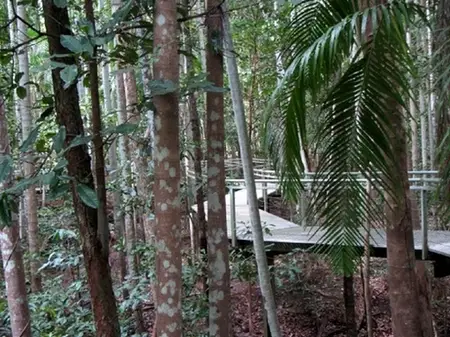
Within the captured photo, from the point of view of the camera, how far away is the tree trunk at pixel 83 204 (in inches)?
83.0

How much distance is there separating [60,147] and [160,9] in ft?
2.28

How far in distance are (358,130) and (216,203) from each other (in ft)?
3.04

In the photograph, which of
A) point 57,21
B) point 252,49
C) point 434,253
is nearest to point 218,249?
point 57,21

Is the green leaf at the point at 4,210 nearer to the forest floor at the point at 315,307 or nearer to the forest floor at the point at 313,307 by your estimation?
the forest floor at the point at 313,307

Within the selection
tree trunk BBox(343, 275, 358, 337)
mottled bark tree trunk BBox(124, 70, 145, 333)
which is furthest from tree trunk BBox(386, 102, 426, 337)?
tree trunk BBox(343, 275, 358, 337)

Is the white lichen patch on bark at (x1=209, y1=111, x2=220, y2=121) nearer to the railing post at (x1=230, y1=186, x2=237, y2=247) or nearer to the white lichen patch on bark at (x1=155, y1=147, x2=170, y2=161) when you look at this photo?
the white lichen patch on bark at (x1=155, y1=147, x2=170, y2=161)

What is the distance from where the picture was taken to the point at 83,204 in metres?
2.11

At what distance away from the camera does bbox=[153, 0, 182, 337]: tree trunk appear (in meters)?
1.86

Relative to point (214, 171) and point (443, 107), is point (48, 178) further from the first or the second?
point (443, 107)

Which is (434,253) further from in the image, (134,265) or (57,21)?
(57,21)

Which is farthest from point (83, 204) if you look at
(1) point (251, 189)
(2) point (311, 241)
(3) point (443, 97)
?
(2) point (311, 241)

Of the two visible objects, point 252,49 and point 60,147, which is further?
point 252,49

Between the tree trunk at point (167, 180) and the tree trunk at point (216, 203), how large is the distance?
0.79m

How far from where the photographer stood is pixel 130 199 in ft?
15.2
